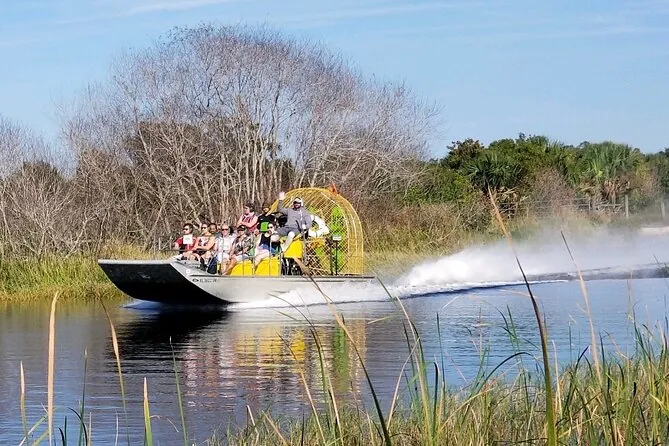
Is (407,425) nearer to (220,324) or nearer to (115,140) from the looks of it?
(220,324)

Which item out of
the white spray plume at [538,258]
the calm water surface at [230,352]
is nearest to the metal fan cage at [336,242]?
the calm water surface at [230,352]


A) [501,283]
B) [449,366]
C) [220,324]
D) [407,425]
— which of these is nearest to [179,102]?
[501,283]

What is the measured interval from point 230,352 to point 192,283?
666 centimetres

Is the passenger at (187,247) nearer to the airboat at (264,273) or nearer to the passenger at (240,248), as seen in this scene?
the airboat at (264,273)

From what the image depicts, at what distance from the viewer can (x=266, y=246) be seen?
23.8 meters

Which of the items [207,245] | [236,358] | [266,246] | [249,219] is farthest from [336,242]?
[236,358]

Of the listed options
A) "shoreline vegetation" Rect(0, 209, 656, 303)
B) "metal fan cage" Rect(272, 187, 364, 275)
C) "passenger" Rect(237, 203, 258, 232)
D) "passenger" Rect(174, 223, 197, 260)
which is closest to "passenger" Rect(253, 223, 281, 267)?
"passenger" Rect(237, 203, 258, 232)

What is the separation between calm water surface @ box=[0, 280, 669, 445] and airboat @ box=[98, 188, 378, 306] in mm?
418

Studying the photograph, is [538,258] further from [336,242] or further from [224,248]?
[224,248]

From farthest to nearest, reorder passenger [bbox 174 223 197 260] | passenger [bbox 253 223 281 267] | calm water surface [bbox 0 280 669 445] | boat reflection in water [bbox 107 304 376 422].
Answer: passenger [bbox 174 223 197 260] < passenger [bbox 253 223 281 267] < boat reflection in water [bbox 107 304 376 422] < calm water surface [bbox 0 280 669 445]

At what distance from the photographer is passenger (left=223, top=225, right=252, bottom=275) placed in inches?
923

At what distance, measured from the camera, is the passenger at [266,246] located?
2316 centimetres

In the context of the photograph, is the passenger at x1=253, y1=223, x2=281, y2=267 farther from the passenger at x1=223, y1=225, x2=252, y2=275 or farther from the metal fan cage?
the metal fan cage

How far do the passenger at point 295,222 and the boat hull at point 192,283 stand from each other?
74 centimetres
